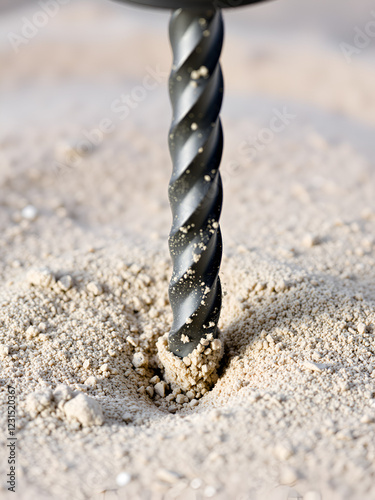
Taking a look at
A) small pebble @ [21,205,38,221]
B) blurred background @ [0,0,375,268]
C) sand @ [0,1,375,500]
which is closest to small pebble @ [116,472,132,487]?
sand @ [0,1,375,500]

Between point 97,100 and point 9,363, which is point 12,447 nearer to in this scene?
point 9,363

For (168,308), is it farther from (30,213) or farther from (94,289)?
(30,213)

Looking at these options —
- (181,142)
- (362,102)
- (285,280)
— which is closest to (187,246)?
(181,142)

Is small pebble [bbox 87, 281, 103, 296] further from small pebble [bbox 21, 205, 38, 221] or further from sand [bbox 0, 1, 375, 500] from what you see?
small pebble [bbox 21, 205, 38, 221]

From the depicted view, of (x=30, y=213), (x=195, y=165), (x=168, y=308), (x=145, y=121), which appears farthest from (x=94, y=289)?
(x=145, y=121)

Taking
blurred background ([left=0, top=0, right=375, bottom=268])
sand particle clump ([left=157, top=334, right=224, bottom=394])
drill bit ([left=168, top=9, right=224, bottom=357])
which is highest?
drill bit ([left=168, top=9, right=224, bottom=357])
